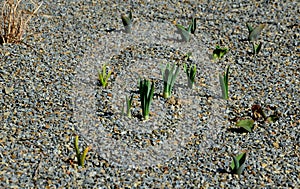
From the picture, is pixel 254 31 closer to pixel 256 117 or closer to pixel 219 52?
pixel 219 52

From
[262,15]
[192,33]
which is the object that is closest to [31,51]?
[192,33]

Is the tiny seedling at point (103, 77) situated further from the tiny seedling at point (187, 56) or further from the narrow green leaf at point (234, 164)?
the narrow green leaf at point (234, 164)

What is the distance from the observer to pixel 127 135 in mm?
3430

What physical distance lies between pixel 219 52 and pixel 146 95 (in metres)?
0.97

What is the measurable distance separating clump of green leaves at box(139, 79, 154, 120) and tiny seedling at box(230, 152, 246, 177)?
0.67 metres

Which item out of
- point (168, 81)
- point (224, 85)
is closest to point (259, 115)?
point (224, 85)

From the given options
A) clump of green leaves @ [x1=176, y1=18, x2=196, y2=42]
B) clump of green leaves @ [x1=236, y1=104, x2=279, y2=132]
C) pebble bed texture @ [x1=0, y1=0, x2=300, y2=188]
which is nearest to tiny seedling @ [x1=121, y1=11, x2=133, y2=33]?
pebble bed texture @ [x1=0, y1=0, x2=300, y2=188]

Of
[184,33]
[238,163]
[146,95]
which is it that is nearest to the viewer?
[238,163]

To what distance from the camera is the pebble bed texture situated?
3.21 metres

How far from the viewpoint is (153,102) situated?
367cm

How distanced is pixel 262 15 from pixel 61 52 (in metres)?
1.81

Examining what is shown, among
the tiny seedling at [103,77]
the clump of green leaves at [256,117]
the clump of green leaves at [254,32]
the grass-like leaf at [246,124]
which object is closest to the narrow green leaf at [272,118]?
the clump of green leaves at [256,117]

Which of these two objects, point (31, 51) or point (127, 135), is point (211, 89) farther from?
point (31, 51)

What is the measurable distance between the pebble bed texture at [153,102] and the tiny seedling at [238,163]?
6 centimetres
